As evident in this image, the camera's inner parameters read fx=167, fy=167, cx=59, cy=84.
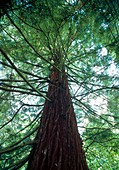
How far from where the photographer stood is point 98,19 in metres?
2.96

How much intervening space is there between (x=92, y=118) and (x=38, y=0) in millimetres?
2661

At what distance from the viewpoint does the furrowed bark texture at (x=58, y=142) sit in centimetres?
177

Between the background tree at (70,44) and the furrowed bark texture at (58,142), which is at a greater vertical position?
the background tree at (70,44)

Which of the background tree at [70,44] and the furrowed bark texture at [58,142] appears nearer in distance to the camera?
the furrowed bark texture at [58,142]

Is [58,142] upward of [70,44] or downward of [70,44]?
downward

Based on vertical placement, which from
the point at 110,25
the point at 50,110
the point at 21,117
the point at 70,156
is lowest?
the point at 70,156

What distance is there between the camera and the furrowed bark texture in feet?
5.80

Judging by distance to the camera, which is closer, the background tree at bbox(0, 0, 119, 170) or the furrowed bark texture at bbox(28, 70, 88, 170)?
the furrowed bark texture at bbox(28, 70, 88, 170)

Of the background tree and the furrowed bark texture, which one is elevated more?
the background tree

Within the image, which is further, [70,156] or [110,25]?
[110,25]

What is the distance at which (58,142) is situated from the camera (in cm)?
197

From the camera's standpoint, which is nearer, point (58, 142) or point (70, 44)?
point (58, 142)

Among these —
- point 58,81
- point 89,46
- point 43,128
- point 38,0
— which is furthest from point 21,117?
point 38,0

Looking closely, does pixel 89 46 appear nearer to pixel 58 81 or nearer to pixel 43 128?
pixel 58 81
